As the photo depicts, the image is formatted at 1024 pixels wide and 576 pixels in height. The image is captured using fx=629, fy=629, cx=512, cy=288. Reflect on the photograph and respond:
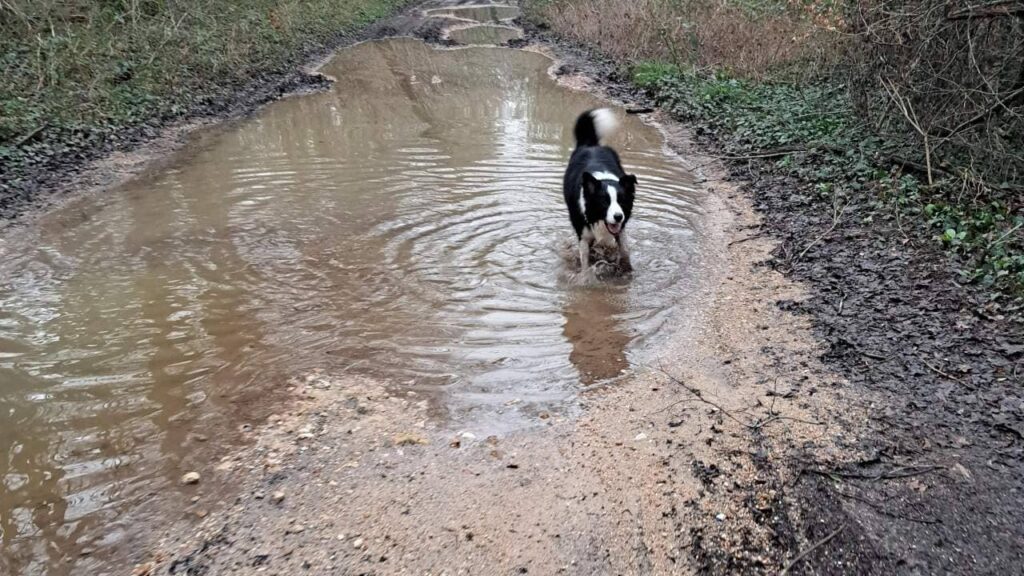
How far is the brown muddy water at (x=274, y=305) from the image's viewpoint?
3512 mm

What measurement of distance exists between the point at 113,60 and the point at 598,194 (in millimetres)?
11001

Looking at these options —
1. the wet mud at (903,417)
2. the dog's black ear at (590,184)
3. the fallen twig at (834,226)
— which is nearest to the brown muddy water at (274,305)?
the dog's black ear at (590,184)

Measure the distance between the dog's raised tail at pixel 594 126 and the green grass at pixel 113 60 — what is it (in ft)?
24.8

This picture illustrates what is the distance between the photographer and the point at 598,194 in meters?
5.50

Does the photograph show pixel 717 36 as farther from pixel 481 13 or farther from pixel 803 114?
pixel 481 13

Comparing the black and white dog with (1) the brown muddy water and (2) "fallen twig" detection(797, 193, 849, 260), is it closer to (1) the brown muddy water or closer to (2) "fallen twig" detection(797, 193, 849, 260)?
(1) the brown muddy water

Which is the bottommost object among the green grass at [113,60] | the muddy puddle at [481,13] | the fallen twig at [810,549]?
the fallen twig at [810,549]

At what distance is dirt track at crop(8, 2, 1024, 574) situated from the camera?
283cm

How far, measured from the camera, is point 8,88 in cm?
950

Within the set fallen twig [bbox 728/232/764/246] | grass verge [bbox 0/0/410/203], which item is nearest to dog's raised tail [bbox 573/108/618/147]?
fallen twig [bbox 728/232/764/246]

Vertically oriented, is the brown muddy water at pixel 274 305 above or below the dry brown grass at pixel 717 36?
below

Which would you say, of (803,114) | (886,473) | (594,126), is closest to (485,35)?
(803,114)

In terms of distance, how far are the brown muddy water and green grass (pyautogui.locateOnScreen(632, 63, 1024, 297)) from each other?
1727 mm

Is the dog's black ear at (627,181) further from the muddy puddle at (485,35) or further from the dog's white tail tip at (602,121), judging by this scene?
the muddy puddle at (485,35)
